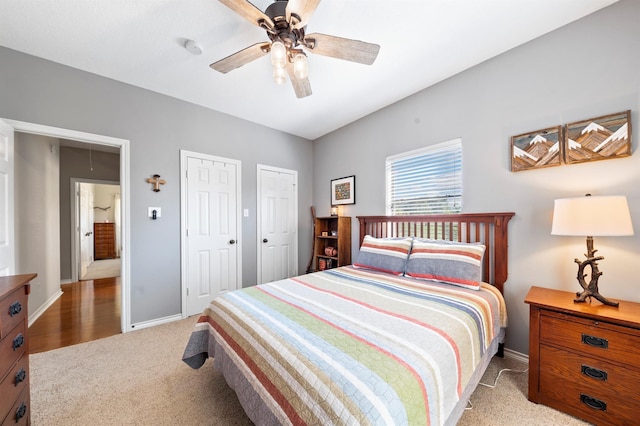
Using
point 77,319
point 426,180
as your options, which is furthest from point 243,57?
point 77,319

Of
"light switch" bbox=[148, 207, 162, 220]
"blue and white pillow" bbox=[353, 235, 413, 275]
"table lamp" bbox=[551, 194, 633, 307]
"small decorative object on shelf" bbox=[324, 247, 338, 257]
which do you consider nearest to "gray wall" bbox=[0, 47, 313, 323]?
"light switch" bbox=[148, 207, 162, 220]

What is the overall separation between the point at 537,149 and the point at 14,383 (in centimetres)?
386

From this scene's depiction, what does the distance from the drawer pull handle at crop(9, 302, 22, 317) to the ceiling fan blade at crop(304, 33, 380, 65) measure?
226cm

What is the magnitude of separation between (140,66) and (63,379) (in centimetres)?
293

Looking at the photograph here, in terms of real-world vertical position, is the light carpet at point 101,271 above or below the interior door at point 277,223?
below

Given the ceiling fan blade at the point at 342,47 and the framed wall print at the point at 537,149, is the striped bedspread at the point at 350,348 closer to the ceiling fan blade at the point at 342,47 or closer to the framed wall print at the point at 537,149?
the framed wall print at the point at 537,149

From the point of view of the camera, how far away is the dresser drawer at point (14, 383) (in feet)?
3.67

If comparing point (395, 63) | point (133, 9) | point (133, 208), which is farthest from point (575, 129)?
point (133, 208)

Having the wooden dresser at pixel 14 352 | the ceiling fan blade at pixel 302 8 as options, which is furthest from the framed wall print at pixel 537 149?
the wooden dresser at pixel 14 352

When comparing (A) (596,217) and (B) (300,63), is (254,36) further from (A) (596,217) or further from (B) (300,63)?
(A) (596,217)

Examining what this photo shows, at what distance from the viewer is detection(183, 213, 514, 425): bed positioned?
0.91m

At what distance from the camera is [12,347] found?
121 centimetres

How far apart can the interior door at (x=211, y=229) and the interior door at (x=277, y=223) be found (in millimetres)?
425

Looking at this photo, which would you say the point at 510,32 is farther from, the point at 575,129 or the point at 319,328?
the point at 319,328
